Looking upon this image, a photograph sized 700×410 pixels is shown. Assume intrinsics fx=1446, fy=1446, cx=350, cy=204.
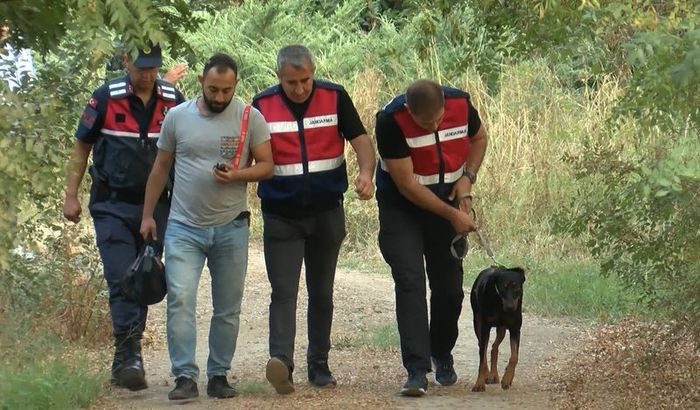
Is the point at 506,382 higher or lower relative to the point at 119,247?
lower

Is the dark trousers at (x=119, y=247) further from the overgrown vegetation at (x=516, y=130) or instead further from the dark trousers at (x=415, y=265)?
the dark trousers at (x=415, y=265)

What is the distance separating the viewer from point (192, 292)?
813 cm

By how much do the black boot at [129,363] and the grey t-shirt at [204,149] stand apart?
0.82 meters

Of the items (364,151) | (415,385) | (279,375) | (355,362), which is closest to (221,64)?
(364,151)

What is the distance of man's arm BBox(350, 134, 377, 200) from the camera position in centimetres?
813

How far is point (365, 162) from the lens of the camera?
8.31m

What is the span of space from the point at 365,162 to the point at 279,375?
4.30 feet

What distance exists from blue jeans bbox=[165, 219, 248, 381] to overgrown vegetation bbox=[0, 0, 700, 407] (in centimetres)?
82

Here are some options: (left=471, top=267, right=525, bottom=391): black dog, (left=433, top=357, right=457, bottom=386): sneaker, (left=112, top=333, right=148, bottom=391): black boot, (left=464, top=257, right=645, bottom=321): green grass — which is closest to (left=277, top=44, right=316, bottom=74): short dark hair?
(left=471, top=267, right=525, bottom=391): black dog

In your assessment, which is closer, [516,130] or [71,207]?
[71,207]

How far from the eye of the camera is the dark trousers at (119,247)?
8.38 meters

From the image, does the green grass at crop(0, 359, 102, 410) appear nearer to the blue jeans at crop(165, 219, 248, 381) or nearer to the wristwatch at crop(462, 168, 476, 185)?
the blue jeans at crop(165, 219, 248, 381)

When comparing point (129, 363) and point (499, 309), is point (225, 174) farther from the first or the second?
point (499, 309)

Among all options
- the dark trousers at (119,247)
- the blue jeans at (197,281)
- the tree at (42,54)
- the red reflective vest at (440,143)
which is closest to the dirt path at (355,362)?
the blue jeans at (197,281)
